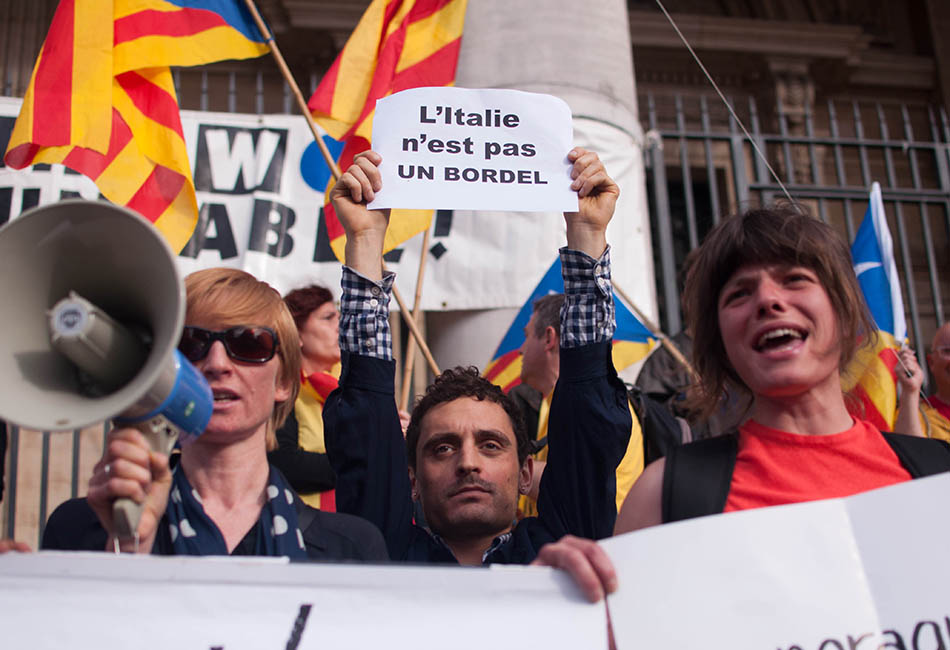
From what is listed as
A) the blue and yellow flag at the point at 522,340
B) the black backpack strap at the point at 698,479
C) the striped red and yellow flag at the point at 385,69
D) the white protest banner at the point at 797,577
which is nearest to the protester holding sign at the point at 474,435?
the black backpack strap at the point at 698,479

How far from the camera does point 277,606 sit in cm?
157

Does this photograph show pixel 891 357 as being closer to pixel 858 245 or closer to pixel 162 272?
pixel 858 245

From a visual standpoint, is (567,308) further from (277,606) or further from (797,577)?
(277,606)

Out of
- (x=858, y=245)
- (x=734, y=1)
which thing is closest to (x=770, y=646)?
(x=858, y=245)

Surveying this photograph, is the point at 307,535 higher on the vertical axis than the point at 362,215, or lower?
lower

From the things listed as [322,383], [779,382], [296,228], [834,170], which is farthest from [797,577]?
[834,170]

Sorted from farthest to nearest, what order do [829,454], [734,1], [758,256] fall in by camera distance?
[734,1], [758,256], [829,454]

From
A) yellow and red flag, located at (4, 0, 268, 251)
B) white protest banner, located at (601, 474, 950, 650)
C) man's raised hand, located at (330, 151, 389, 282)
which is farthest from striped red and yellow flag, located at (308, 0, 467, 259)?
white protest banner, located at (601, 474, 950, 650)

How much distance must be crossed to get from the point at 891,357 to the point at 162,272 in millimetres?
3654

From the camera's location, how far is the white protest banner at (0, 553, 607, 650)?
1545 mm

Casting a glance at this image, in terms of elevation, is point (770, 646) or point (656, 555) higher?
point (656, 555)

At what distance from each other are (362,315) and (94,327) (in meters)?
1.03

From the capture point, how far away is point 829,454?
191cm

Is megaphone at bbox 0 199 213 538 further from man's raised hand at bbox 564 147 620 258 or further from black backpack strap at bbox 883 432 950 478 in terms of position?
black backpack strap at bbox 883 432 950 478
